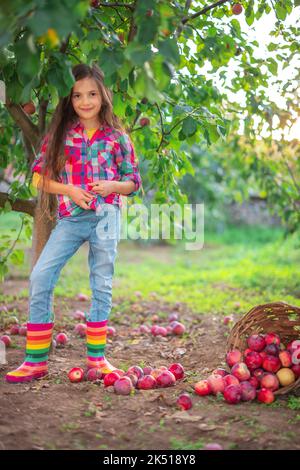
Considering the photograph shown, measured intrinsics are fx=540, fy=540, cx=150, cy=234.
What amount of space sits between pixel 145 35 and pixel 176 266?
19.1 ft

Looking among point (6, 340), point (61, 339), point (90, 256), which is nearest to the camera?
point (90, 256)

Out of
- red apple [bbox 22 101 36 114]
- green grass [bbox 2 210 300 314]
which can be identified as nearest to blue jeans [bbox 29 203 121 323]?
red apple [bbox 22 101 36 114]

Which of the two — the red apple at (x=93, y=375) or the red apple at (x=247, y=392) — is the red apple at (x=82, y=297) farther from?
the red apple at (x=247, y=392)

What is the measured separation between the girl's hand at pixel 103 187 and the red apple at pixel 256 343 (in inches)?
39.8

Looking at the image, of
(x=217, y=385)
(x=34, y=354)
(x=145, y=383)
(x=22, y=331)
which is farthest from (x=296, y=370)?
(x=22, y=331)

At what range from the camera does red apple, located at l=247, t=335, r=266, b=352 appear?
266 cm

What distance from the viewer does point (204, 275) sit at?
6484mm

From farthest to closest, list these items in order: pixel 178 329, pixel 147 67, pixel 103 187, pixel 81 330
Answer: pixel 178 329 → pixel 81 330 → pixel 103 187 → pixel 147 67

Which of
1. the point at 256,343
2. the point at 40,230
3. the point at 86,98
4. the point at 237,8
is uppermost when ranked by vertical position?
the point at 237,8

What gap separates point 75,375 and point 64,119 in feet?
4.17

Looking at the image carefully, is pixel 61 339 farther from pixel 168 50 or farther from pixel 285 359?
pixel 168 50

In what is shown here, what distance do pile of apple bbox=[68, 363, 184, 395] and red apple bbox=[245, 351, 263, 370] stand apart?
36 centimetres

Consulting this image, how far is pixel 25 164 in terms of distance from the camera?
3.55 metres
